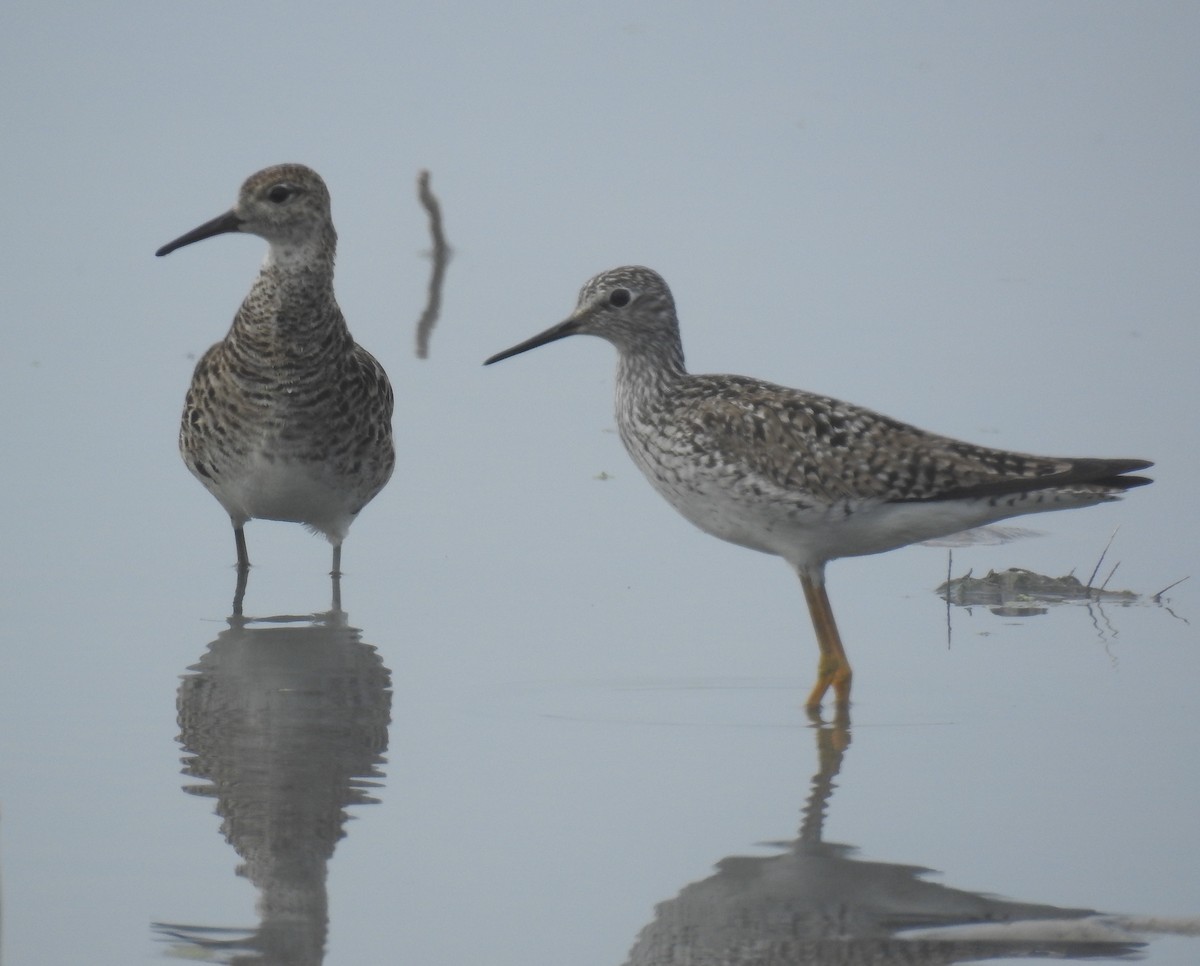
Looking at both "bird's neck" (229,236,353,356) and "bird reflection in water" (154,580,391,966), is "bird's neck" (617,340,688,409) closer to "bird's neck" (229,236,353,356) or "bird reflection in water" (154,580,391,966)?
"bird reflection in water" (154,580,391,966)

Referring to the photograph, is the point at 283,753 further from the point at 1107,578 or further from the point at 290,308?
the point at 1107,578

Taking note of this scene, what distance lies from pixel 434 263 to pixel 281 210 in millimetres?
8943

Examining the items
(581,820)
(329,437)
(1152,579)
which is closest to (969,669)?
(1152,579)

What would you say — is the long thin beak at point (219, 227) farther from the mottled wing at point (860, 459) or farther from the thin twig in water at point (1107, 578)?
the thin twig in water at point (1107, 578)

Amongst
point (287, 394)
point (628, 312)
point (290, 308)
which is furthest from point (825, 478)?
point (290, 308)

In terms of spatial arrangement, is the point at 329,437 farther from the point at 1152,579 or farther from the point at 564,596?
the point at 1152,579

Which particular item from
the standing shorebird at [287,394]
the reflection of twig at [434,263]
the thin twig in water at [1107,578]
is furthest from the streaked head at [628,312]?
the reflection of twig at [434,263]

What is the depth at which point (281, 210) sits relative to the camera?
10383 millimetres

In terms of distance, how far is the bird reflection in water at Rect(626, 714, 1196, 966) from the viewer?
5.94 meters

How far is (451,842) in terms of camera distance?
684 centimetres

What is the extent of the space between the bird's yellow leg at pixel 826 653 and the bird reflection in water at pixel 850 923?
6.28 feet

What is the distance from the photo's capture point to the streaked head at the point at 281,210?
10.3 meters

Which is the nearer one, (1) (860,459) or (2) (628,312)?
(1) (860,459)

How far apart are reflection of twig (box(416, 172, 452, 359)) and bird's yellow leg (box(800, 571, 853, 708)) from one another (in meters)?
6.93
